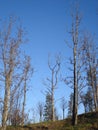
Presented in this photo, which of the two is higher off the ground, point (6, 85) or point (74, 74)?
point (74, 74)

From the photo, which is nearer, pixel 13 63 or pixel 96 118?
pixel 13 63

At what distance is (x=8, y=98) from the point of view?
54.8 feet

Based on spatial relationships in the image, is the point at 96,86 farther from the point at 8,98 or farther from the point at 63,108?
the point at 63,108

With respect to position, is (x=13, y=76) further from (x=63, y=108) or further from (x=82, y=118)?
(x=63, y=108)

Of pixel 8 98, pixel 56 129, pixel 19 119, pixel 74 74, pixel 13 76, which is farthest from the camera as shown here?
pixel 19 119

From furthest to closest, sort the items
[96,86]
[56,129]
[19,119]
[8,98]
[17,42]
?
[96,86], [19,119], [56,129], [17,42], [8,98]

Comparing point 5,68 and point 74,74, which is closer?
point 5,68

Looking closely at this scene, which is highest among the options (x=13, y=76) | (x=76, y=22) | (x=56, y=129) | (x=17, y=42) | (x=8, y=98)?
(x=76, y=22)

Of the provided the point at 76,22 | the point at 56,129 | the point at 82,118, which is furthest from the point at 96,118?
the point at 76,22

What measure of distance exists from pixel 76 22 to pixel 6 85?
1408 cm

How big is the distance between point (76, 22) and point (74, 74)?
644 cm

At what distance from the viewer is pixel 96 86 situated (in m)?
37.8

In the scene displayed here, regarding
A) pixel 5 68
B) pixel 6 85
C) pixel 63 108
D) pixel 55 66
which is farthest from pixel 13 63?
pixel 63 108

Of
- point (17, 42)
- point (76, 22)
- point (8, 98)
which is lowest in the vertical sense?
point (8, 98)
